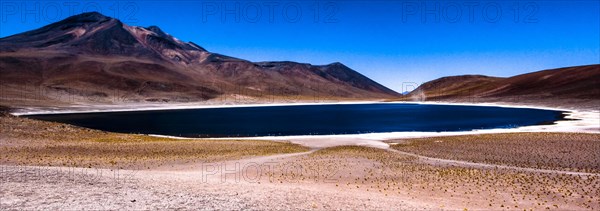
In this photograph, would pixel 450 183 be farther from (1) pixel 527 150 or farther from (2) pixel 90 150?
(2) pixel 90 150

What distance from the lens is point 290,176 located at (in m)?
26.8

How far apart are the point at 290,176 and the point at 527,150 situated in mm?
28808

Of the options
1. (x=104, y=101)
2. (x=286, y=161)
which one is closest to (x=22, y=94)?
(x=104, y=101)

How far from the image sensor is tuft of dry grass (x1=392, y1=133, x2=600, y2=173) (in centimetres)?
3405

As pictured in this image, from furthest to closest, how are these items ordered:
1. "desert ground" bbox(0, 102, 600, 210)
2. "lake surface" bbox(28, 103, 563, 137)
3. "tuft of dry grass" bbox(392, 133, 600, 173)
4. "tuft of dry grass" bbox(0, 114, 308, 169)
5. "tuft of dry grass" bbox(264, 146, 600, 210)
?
"lake surface" bbox(28, 103, 563, 137), "tuft of dry grass" bbox(392, 133, 600, 173), "tuft of dry grass" bbox(0, 114, 308, 169), "tuft of dry grass" bbox(264, 146, 600, 210), "desert ground" bbox(0, 102, 600, 210)

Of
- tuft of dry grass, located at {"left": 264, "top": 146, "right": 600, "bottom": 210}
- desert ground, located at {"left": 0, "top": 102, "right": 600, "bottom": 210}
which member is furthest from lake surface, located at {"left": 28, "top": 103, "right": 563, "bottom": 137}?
tuft of dry grass, located at {"left": 264, "top": 146, "right": 600, "bottom": 210}

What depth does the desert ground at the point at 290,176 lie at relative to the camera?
16.9 meters

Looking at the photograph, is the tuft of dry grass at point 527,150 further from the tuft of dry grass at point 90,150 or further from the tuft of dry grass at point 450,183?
the tuft of dry grass at point 90,150

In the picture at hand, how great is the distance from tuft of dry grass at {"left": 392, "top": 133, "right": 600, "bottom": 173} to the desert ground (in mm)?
103

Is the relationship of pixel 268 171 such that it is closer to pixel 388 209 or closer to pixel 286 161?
pixel 286 161

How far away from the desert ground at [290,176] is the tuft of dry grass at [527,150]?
0.10 m

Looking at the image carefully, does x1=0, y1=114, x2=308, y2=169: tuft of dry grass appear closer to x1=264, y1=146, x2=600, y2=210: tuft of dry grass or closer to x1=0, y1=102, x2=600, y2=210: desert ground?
x1=0, y1=102, x2=600, y2=210: desert ground

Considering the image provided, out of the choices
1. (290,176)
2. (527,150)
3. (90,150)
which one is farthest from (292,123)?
(290,176)

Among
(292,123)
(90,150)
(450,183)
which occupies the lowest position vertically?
(450,183)
